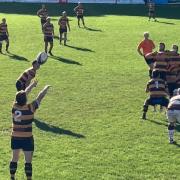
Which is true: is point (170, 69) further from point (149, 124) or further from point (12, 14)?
point (12, 14)

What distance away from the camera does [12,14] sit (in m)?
50.4

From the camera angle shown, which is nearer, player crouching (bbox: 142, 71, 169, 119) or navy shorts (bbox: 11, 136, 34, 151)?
navy shorts (bbox: 11, 136, 34, 151)

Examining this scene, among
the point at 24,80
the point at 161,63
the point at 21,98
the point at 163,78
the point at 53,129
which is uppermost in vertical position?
the point at 21,98

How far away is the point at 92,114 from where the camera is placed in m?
18.1

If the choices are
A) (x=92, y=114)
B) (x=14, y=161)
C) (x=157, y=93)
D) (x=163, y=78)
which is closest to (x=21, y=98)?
(x=14, y=161)

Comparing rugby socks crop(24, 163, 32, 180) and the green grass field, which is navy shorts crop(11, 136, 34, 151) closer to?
rugby socks crop(24, 163, 32, 180)

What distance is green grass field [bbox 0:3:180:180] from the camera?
1329 centimetres

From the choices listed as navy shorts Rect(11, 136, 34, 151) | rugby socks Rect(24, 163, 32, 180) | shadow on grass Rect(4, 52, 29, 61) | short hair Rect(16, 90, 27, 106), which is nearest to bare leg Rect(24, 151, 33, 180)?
rugby socks Rect(24, 163, 32, 180)

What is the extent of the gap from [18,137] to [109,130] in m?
5.11

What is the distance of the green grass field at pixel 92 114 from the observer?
13.3 meters

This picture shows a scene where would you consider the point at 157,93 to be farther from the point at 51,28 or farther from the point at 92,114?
the point at 51,28

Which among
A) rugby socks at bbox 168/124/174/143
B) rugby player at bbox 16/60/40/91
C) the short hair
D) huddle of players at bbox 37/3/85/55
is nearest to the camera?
the short hair

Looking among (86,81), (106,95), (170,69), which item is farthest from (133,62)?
(170,69)

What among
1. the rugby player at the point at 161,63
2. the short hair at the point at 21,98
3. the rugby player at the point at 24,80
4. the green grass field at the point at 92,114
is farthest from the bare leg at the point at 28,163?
the rugby player at the point at 161,63
